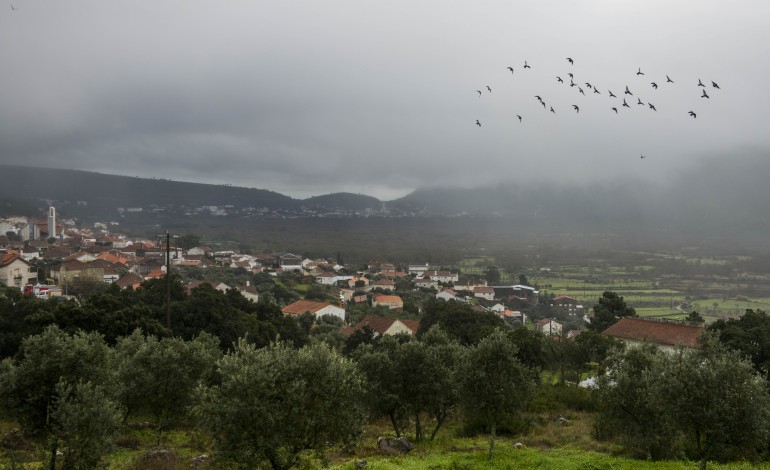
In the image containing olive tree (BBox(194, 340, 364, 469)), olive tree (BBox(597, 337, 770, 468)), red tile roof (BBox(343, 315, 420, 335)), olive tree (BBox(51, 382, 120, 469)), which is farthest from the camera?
red tile roof (BBox(343, 315, 420, 335))

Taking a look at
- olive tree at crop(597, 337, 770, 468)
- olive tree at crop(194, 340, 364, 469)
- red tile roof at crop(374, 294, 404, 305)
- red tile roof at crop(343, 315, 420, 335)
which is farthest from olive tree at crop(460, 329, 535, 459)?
red tile roof at crop(374, 294, 404, 305)

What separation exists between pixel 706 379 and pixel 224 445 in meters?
13.9

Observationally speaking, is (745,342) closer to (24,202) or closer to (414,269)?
(414,269)

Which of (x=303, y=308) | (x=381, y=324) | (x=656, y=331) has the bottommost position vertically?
(x=303, y=308)

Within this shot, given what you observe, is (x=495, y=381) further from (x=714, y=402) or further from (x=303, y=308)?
(x=303, y=308)

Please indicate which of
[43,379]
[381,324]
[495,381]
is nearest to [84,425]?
[43,379]

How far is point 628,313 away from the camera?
7025 cm

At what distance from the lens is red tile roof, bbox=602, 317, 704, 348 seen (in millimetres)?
52406

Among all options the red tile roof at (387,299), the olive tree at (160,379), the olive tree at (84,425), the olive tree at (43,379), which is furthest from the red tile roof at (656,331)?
the olive tree at (43,379)

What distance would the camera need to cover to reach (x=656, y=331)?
55562mm

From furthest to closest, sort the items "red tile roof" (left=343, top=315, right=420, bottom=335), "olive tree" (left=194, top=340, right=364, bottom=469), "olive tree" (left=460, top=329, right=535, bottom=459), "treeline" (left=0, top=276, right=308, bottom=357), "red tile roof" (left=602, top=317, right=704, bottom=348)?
"red tile roof" (left=343, top=315, right=420, bottom=335)
"red tile roof" (left=602, top=317, right=704, bottom=348)
"treeline" (left=0, top=276, right=308, bottom=357)
"olive tree" (left=460, top=329, right=535, bottom=459)
"olive tree" (left=194, top=340, right=364, bottom=469)

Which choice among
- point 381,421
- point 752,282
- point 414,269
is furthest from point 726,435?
point 414,269

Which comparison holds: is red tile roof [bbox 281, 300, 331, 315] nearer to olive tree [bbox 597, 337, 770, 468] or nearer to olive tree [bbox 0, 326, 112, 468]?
olive tree [bbox 0, 326, 112, 468]

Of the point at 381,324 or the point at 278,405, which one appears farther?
the point at 381,324
